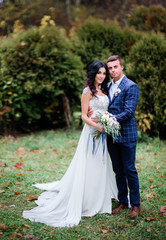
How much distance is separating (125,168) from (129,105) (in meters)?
0.93

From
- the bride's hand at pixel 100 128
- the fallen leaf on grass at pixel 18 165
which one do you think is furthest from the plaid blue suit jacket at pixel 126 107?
the fallen leaf on grass at pixel 18 165

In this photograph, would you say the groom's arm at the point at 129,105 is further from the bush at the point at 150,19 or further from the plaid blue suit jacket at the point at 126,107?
the bush at the point at 150,19

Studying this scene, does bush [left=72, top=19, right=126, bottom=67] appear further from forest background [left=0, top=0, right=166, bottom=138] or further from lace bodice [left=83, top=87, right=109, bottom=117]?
lace bodice [left=83, top=87, right=109, bottom=117]

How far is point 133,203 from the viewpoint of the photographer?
3398 millimetres

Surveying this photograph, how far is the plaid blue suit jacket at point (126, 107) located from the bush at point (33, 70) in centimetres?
426

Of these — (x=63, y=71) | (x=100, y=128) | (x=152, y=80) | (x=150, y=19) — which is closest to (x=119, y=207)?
(x=100, y=128)

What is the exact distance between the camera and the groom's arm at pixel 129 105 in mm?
3164

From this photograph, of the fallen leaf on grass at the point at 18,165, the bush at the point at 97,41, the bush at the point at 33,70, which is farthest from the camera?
the bush at the point at 97,41

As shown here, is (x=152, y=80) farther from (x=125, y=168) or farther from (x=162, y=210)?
(x=162, y=210)

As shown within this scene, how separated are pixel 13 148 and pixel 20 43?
10.6ft

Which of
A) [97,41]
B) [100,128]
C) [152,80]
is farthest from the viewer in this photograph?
[97,41]

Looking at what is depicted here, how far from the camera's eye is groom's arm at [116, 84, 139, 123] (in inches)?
125

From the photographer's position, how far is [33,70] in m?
7.25

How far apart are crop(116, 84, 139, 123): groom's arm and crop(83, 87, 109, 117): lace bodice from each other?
42 centimetres
